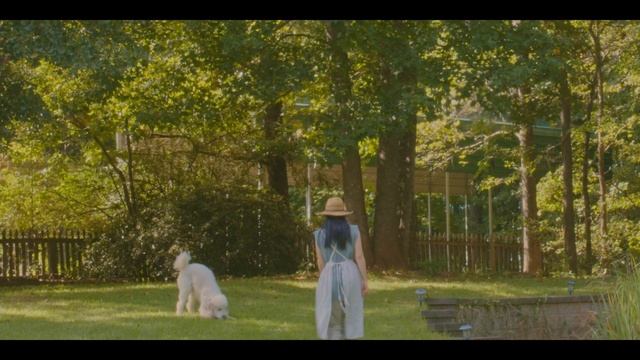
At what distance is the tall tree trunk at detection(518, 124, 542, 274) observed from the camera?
95.6 ft

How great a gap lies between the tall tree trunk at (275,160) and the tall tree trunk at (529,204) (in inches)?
252

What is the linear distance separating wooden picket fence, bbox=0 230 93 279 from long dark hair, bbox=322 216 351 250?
16639 mm

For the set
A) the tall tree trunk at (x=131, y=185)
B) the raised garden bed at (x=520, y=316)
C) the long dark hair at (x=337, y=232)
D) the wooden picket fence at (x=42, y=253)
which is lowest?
the raised garden bed at (x=520, y=316)

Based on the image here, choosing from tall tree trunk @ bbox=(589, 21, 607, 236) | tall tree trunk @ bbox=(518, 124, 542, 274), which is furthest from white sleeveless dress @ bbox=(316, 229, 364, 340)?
tall tree trunk @ bbox=(518, 124, 542, 274)

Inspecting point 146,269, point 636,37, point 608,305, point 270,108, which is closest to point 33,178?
point 146,269

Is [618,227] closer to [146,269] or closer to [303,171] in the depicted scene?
[303,171]

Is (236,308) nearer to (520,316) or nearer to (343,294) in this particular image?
(520,316)

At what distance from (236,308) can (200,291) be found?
1.76 metres

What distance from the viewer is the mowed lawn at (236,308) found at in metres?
13.8

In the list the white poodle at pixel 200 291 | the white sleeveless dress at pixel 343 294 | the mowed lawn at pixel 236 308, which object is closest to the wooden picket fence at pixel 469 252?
the mowed lawn at pixel 236 308

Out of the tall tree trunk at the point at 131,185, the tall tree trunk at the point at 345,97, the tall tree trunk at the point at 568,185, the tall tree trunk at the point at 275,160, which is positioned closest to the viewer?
the tall tree trunk at the point at 345,97

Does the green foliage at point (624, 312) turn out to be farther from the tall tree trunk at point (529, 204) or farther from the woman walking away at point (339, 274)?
the tall tree trunk at point (529, 204)

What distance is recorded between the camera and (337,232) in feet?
38.3
